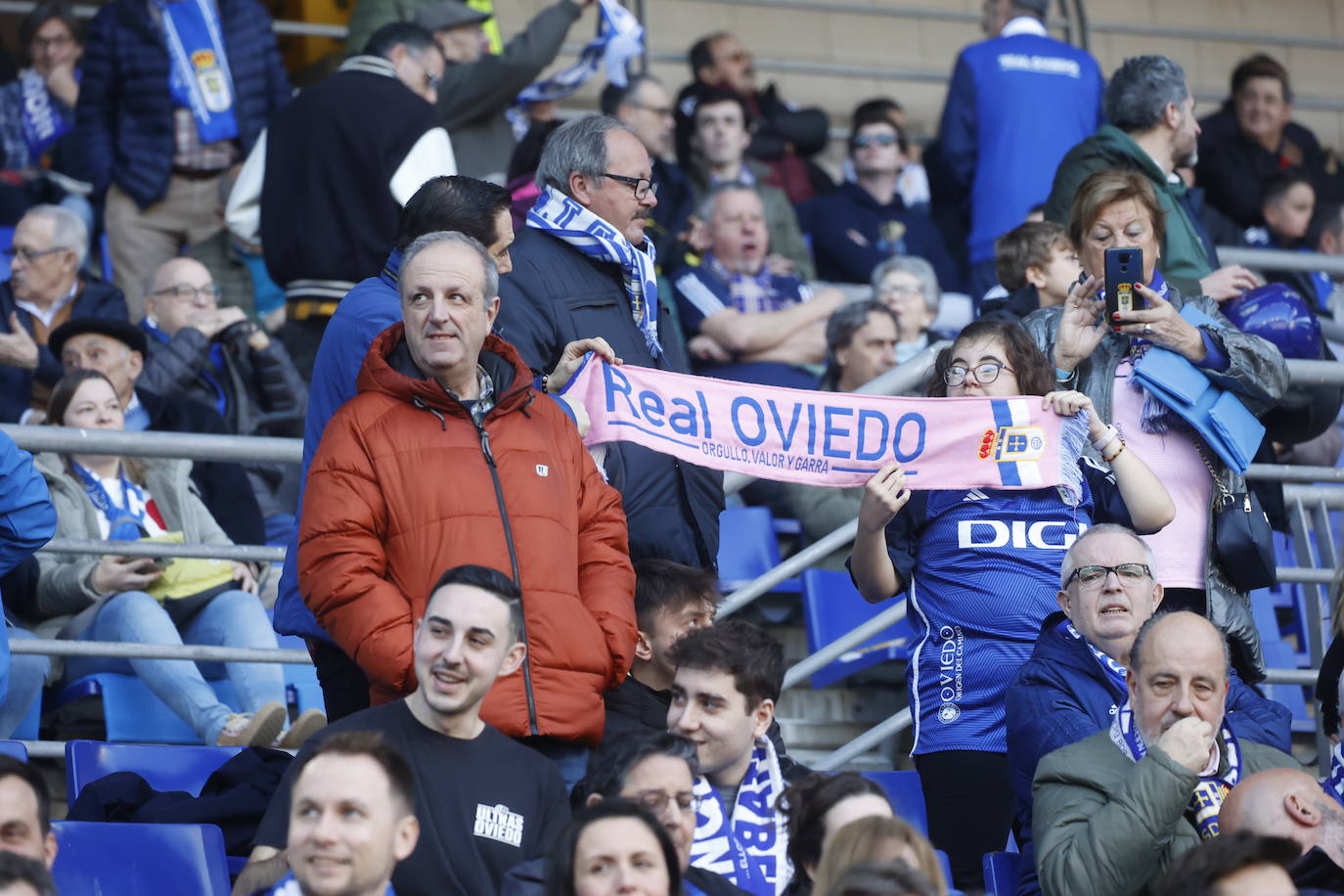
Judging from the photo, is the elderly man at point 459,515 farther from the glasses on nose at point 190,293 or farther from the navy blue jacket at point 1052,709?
the glasses on nose at point 190,293

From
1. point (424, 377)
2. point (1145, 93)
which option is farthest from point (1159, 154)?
point (424, 377)

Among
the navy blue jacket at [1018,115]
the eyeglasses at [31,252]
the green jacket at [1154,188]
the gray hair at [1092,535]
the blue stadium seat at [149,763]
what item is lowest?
the blue stadium seat at [149,763]

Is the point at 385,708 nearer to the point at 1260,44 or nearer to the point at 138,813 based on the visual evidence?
the point at 138,813

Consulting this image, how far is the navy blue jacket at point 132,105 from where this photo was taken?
959 cm

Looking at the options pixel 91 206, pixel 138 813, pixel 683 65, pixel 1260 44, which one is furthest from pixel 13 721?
pixel 1260 44

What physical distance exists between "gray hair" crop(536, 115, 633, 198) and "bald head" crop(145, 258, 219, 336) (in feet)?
9.13

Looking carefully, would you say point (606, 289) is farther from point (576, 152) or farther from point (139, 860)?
point (139, 860)

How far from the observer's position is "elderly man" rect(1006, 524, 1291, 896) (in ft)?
18.0

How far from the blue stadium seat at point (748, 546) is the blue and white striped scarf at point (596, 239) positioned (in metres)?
2.09

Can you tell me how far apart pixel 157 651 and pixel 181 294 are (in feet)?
8.11

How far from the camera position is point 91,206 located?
32.2 ft

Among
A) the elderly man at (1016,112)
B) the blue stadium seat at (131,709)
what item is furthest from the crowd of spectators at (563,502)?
the elderly man at (1016,112)

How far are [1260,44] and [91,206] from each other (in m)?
7.11

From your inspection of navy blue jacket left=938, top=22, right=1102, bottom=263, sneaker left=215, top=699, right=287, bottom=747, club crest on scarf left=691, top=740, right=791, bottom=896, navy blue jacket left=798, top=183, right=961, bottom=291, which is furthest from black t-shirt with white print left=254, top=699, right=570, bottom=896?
navy blue jacket left=798, top=183, right=961, bottom=291
